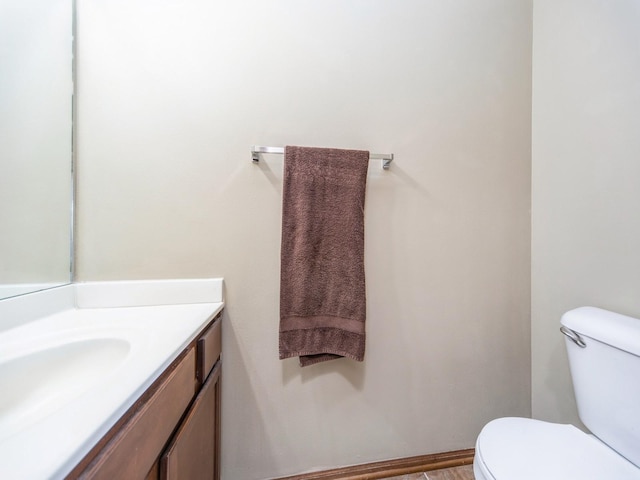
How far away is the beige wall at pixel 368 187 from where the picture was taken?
0.87m

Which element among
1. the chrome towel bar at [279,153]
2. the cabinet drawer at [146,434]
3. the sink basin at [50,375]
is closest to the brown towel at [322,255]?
the chrome towel bar at [279,153]

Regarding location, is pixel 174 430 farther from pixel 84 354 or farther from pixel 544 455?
pixel 544 455

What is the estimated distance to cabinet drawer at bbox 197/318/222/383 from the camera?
2.30ft

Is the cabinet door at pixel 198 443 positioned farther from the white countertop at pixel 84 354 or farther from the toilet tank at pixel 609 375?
the toilet tank at pixel 609 375

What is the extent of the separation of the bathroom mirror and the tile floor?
1.56m

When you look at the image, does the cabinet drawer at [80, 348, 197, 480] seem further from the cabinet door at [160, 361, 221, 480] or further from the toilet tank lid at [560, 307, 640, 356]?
the toilet tank lid at [560, 307, 640, 356]

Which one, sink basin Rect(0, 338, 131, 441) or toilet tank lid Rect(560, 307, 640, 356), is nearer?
sink basin Rect(0, 338, 131, 441)

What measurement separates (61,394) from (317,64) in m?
1.31

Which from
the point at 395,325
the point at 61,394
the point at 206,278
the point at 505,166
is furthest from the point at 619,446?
the point at 61,394

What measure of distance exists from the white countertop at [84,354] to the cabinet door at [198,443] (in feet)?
0.66

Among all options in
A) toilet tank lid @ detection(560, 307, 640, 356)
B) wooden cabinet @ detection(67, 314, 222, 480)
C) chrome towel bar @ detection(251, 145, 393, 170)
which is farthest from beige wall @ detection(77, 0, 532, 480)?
toilet tank lid @ detection(560, 307, 640, 356)

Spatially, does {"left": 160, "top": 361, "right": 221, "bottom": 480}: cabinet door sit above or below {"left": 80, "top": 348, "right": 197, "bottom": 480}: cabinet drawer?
below

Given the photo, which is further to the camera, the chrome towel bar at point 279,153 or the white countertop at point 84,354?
the chrome towel bar at point 279,153

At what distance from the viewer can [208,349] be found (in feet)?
2.45
